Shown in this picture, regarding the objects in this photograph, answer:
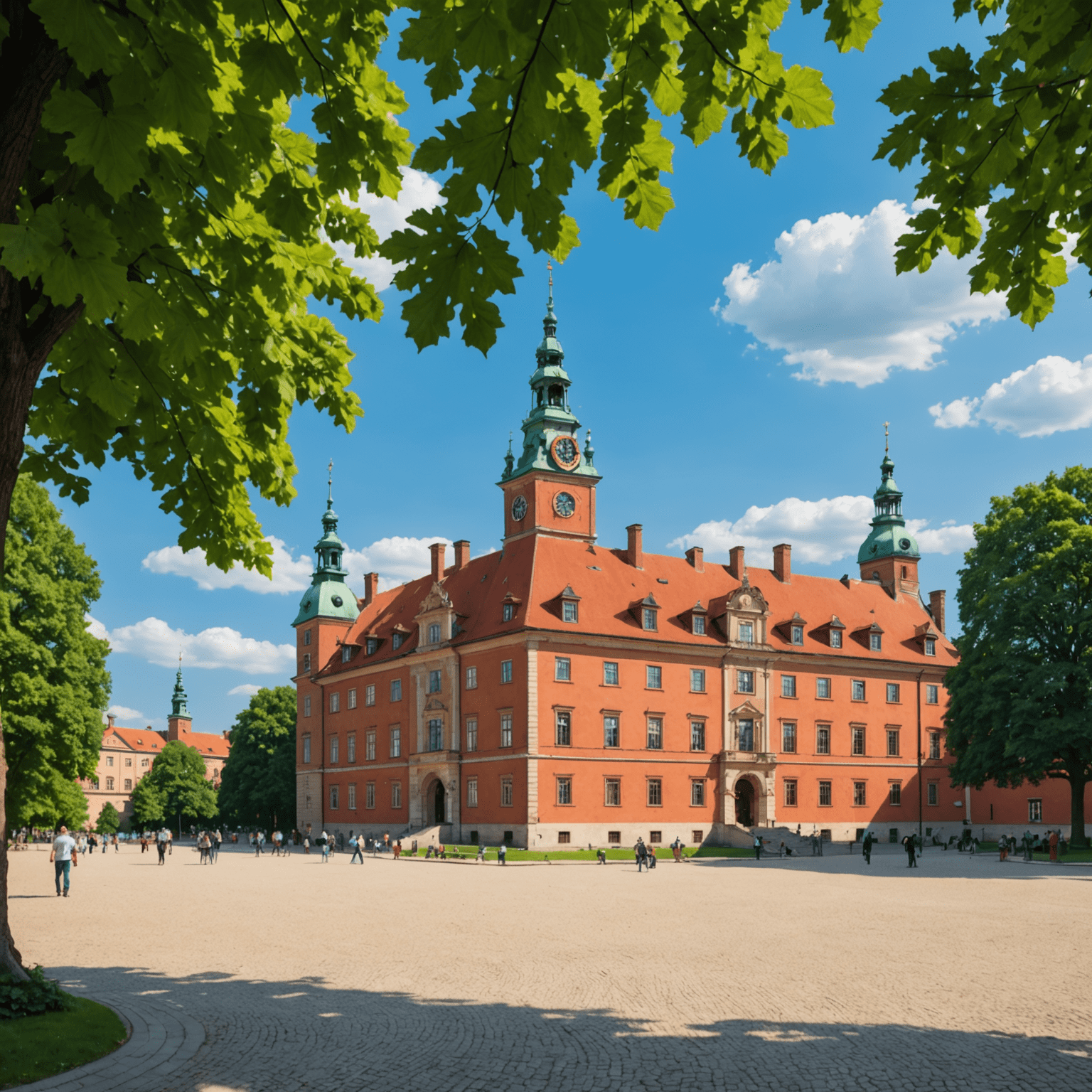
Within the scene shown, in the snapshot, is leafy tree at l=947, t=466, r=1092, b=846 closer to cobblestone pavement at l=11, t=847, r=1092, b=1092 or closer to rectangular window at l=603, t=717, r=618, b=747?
rectangular window at l=603, t=717, r=618, b=747

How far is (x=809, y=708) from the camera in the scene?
63875mm

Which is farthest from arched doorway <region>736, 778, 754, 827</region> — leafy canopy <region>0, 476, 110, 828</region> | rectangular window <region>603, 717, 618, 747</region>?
leafy canopy <region>0, 476, 110, 828</region>

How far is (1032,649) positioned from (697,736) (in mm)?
19269

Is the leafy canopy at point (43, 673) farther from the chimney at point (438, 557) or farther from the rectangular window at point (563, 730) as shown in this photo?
the chimney at point (438, 557)

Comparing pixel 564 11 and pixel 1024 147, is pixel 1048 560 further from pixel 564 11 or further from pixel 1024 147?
pixel 564 11

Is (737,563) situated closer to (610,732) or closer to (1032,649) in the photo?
(610,732)

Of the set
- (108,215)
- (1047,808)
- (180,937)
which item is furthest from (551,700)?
(108,215)

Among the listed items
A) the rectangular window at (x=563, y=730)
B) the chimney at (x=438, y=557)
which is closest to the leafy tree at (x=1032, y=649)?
the rectangular window at (x=563, y=730)

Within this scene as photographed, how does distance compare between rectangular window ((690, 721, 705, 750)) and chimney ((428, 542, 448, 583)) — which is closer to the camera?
rectangular window ((690, 721, 705, 750))

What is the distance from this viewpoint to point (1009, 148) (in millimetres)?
6129

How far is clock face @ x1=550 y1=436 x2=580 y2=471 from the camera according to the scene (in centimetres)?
6544

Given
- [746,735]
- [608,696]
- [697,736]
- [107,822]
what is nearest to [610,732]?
[608,696]

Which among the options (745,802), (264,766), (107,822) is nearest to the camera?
(745,802)

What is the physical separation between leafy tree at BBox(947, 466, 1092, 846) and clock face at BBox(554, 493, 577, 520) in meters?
24.8
